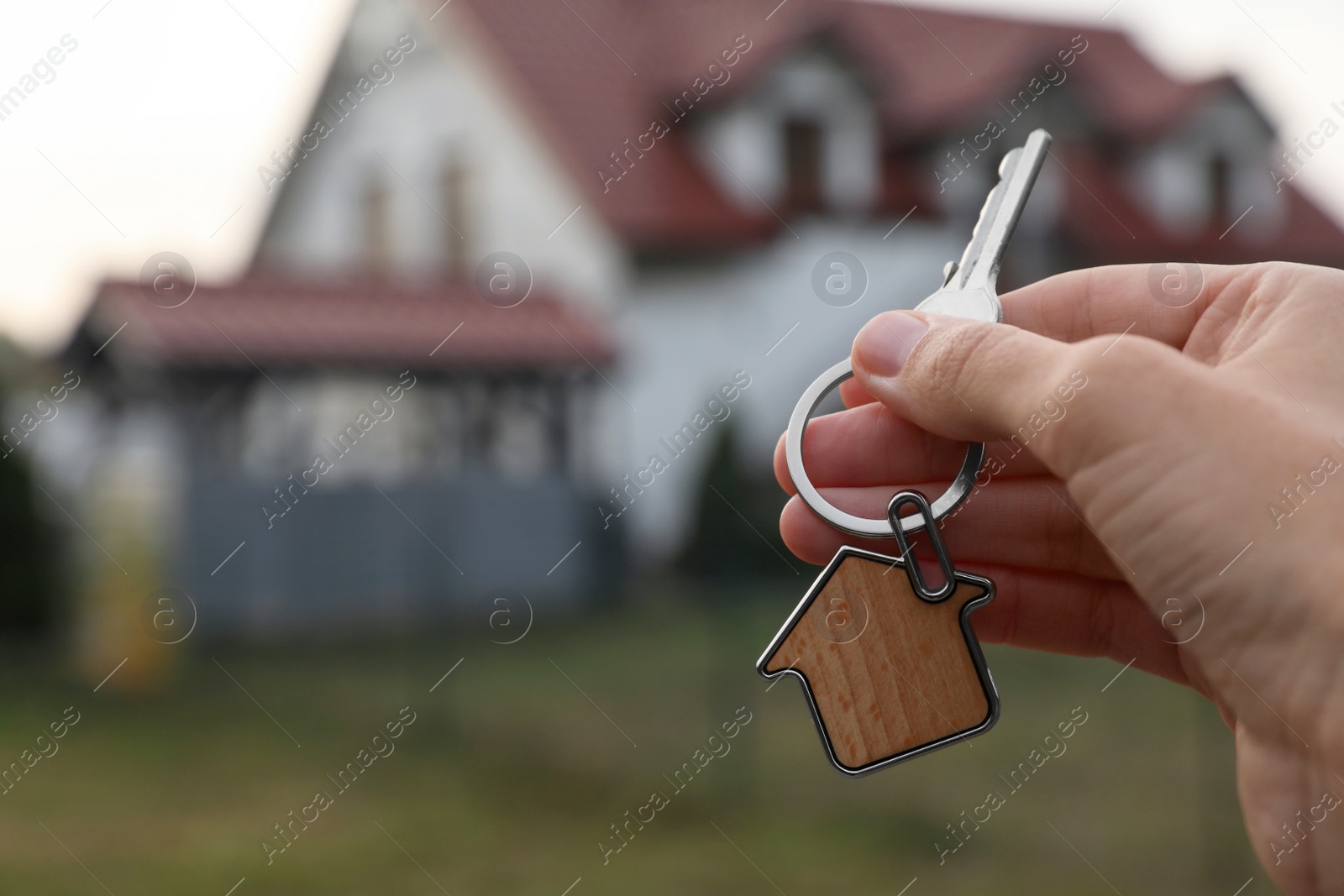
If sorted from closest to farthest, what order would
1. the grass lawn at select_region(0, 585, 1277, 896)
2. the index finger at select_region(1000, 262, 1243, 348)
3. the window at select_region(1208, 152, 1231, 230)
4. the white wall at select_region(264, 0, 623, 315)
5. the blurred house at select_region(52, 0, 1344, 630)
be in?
the index finger at select_region(1000, 262, 1243, 348), the grass lawn at select_region(0, 585, 1277, 896), the blurred house at select_region(52, 0, 1344, 630), the white wall at select_region(264, 0, 623, 315), the window at select_region(1208, 152, 1231, 230)

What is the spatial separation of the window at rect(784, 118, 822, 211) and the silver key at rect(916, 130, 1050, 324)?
1310 centimetres

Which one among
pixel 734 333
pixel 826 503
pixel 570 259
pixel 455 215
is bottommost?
pixel 734 333

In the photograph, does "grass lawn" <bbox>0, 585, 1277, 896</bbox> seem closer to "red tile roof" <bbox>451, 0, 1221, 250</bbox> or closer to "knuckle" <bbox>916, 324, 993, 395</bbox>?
"knuckle" <bbox>916, 324, 993, 395</bbox>

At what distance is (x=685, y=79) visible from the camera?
14.6 meters

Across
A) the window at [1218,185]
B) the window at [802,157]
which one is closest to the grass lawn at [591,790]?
the window at [802,157]

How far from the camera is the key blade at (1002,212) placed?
1.54 m

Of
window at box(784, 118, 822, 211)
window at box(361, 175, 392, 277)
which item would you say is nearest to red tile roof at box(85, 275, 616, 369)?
window at box(361, 175, 392, 277)

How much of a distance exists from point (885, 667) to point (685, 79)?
45.7 ft

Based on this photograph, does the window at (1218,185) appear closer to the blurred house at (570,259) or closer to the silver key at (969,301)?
the blurred house at (570,259)

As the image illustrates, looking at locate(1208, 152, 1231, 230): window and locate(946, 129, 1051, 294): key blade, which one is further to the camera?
locate(1208, 152, 1231, 230): window

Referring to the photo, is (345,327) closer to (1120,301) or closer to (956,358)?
(1120,301)

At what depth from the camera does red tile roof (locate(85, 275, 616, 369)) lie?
1123 cm

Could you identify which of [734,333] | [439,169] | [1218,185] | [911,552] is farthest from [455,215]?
[911,552]

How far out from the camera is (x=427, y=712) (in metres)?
7.91
